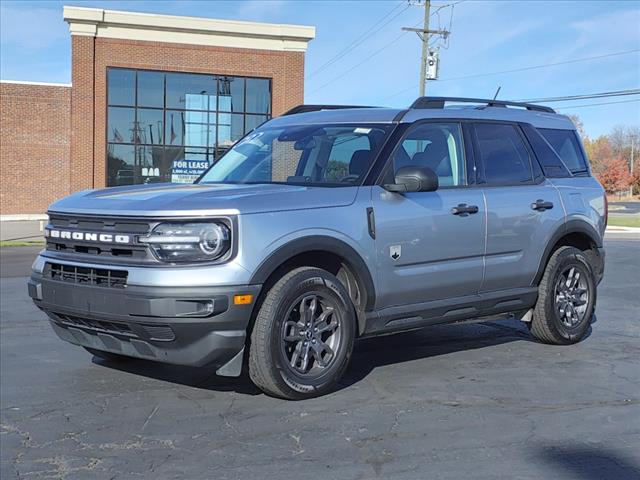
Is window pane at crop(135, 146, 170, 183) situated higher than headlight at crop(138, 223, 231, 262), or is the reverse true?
window pane at crop(135, 146, 170, 183)

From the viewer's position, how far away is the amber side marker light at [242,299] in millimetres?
4281

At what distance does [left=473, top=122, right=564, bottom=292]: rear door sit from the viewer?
5.78m

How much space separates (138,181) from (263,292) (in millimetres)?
27027

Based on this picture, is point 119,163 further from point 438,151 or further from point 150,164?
point 438,151

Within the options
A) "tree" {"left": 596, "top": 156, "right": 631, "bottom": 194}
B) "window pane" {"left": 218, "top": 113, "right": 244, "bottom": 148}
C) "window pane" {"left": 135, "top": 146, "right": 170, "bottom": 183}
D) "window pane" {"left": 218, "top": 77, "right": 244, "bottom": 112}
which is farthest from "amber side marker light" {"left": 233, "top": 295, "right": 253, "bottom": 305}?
"tree" {"left": 596, "top": 156, "right": 631, "bottom": 194}

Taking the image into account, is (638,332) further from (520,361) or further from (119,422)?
(119,422)

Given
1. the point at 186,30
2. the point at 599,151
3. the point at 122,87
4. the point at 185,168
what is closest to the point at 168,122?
the point at 185,168

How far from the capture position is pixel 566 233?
640cm

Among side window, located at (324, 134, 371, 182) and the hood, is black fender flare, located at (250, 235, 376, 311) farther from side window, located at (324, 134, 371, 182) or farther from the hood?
side window, located at (324, 134, 371, 182)

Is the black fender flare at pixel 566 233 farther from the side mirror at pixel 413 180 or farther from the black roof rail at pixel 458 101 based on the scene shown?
the side mirror at pixel 413 180

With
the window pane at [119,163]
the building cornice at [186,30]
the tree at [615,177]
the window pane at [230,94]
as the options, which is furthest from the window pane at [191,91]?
the tree at [615,177]

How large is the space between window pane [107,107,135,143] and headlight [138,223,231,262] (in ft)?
88.5

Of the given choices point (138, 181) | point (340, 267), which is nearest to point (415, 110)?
point (340, 267)

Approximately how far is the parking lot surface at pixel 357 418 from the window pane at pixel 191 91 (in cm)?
2498
